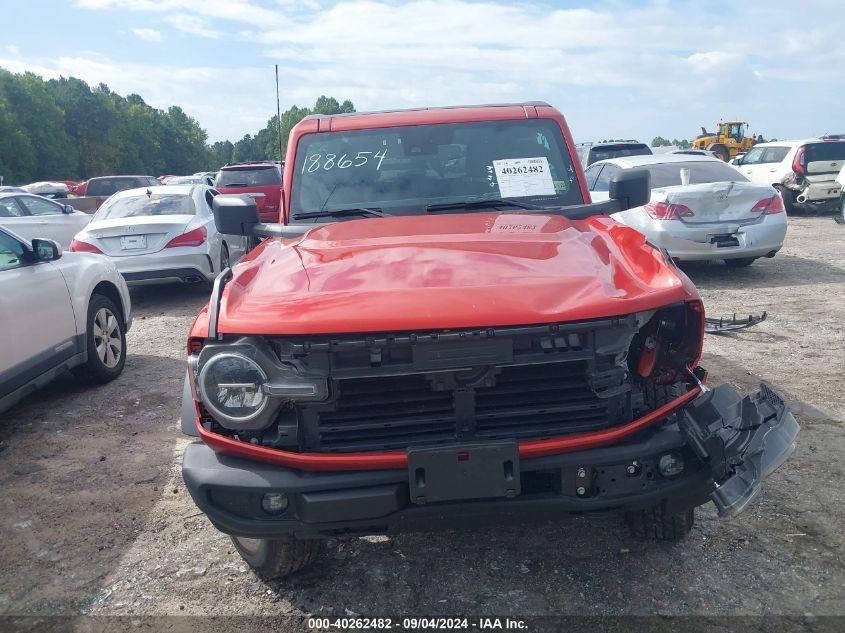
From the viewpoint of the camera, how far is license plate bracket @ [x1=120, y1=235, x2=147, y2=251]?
30.2 ft

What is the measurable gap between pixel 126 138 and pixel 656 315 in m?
81.7

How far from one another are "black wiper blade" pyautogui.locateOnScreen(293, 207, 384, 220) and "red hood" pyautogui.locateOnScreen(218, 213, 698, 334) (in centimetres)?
47

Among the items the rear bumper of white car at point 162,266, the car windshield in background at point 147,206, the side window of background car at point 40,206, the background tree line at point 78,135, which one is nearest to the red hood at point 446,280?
the rear bumper of white car at point 162,266

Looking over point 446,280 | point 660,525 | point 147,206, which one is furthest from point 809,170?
point 446,280

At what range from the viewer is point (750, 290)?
882cm

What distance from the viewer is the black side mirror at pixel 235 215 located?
4008mm

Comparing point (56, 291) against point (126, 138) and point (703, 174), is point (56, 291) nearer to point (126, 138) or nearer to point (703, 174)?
point (703, 174)

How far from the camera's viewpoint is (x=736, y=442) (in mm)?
2602

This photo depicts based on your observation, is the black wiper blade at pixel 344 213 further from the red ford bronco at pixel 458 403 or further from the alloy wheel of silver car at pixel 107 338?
the alloy wheel of silver car at pixel 107 338

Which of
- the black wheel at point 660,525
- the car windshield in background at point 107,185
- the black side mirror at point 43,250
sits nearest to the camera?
the black wheel at point 660,525

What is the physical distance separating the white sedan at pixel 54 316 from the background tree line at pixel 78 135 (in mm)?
37385

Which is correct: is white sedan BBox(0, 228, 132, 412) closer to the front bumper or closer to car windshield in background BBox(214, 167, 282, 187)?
the front bumper

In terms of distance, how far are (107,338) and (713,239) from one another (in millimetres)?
6971

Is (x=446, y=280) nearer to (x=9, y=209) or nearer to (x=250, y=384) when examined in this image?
(x=250, y=384)
